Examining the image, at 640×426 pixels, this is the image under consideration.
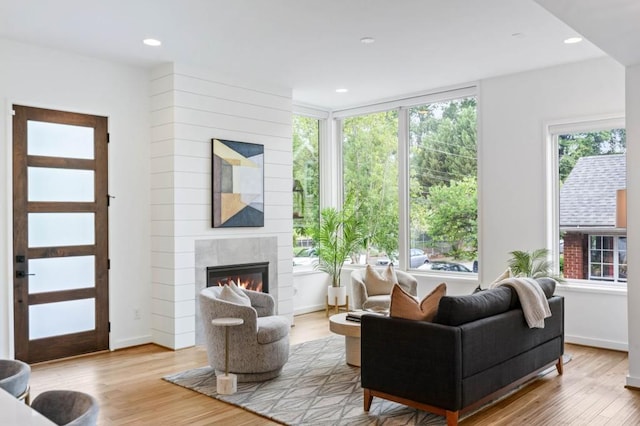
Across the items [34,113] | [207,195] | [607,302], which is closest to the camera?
[34,113]

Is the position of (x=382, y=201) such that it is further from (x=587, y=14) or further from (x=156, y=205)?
(x=587, y=14)

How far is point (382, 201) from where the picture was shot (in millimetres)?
7691

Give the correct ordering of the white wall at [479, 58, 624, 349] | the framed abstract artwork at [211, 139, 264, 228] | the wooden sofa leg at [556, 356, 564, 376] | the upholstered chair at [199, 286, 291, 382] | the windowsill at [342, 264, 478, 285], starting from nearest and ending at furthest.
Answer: the upholstered chair at [199, 286, 291, 382] < the wooden sofa leg at [556, 356, 564, 376] < the white wall at [479, 58, 624, 349] < the framed abstract artwork at [211, 139, 264, 228] < the windowsill at [342, 264, 478, 285]

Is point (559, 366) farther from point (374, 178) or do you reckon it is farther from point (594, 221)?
point (374, 178)

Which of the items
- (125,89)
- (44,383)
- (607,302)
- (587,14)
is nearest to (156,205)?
(125,89)

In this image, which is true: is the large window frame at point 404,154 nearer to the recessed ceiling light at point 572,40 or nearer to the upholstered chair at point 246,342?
the recessed ceiling light at point 572,40

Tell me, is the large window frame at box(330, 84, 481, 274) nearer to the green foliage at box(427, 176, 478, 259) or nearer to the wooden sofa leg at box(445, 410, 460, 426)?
the green foliage at box(427, 176, 478, 259)

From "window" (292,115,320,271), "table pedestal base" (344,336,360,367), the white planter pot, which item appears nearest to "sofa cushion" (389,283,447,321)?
"table pedestal base" (344,336,360,367)

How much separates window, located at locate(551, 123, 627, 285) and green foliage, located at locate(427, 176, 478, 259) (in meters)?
1.05

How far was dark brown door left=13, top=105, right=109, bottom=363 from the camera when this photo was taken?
498 cm

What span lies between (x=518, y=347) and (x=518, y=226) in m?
2.54

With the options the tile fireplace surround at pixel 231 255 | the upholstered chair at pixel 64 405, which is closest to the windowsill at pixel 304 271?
the tile fireplace surround at pixel 231 255

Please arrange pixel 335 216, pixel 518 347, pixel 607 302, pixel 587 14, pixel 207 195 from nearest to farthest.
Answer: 1. pixel 587 14
2. pixel 518 347
3. pixel 607 302
4. pixel 207 195
5. pixel 335 216

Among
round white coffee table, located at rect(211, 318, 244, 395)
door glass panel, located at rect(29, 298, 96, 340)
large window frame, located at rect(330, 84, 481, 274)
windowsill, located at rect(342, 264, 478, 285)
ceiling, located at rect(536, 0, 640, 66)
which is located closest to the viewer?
ceiling, located at rect(536, 0, 640, 66)
